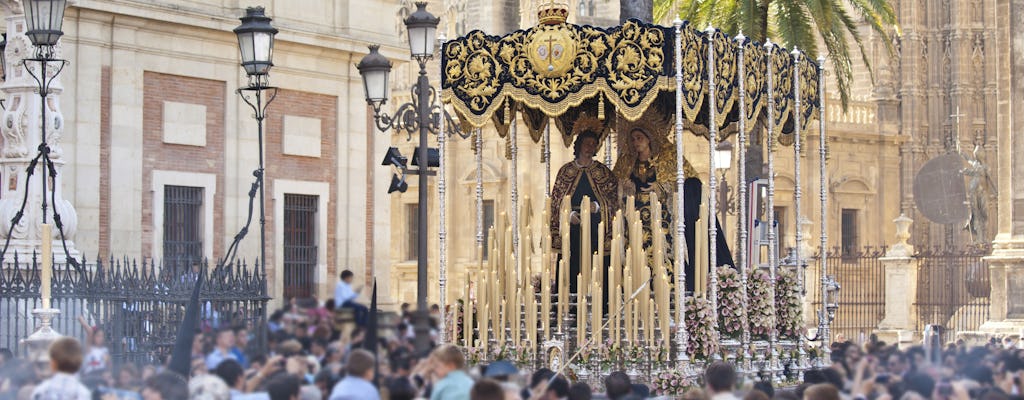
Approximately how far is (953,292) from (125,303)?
73.9 feet

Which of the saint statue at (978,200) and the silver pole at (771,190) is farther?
the saint statue at (978,200)

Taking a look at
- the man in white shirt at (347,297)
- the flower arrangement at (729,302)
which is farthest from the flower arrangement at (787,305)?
the man in white shirt at (347,297)

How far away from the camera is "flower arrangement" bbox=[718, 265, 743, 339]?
16281 millimetres

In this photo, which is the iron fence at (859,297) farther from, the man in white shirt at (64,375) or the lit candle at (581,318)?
the man in white shirt at (64,375)

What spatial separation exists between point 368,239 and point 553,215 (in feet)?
32.6

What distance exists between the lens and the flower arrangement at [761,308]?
1688 cm

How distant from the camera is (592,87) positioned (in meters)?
15.7

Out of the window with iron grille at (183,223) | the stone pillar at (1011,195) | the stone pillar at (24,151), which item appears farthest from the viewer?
the stone pillar at (1011,195)

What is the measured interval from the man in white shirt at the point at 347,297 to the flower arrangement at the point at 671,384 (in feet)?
22.5

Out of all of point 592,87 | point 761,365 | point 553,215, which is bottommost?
point 761,365

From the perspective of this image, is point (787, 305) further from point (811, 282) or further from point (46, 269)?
point (811, 282)

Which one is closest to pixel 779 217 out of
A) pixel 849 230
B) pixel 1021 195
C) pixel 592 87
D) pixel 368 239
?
pixel 849 230

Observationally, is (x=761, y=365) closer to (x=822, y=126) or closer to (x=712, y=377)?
(x=822, y=126)

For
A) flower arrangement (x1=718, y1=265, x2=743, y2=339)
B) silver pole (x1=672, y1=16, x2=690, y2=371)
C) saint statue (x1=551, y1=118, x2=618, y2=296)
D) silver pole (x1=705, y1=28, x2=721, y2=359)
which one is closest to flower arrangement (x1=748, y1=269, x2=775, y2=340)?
flower arrangement (x1=718, y1=265, x2=743, y2=339)
